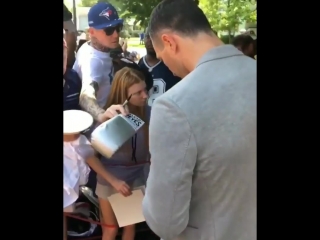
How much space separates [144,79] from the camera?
1.54 meters

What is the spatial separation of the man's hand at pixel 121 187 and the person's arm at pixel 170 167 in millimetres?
607

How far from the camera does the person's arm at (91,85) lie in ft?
4.68

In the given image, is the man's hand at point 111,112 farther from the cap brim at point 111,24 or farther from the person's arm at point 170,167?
the person's arm at point 170,167

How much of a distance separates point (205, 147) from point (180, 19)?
308 millimetres

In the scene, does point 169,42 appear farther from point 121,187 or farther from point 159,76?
point 121,187

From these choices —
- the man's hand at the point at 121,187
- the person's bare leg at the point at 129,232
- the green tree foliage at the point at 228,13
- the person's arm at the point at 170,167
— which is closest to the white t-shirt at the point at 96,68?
the man's hand at the point at 121,187

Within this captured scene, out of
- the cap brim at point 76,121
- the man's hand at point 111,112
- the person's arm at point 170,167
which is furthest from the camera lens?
the man's hand at point 111,112

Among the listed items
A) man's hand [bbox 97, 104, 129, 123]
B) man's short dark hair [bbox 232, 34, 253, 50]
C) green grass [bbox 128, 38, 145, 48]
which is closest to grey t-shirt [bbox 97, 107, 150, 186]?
man's hand [bbox 97, 104, 129, 123]

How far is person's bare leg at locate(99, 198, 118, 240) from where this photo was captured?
5.16 feet

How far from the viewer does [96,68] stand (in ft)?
4.84

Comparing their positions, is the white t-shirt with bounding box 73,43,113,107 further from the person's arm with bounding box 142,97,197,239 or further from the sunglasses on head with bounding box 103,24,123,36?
the person's arm with bounding box 142,97,197,239

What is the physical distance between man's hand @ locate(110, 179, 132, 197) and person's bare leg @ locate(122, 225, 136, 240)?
0.51ft
